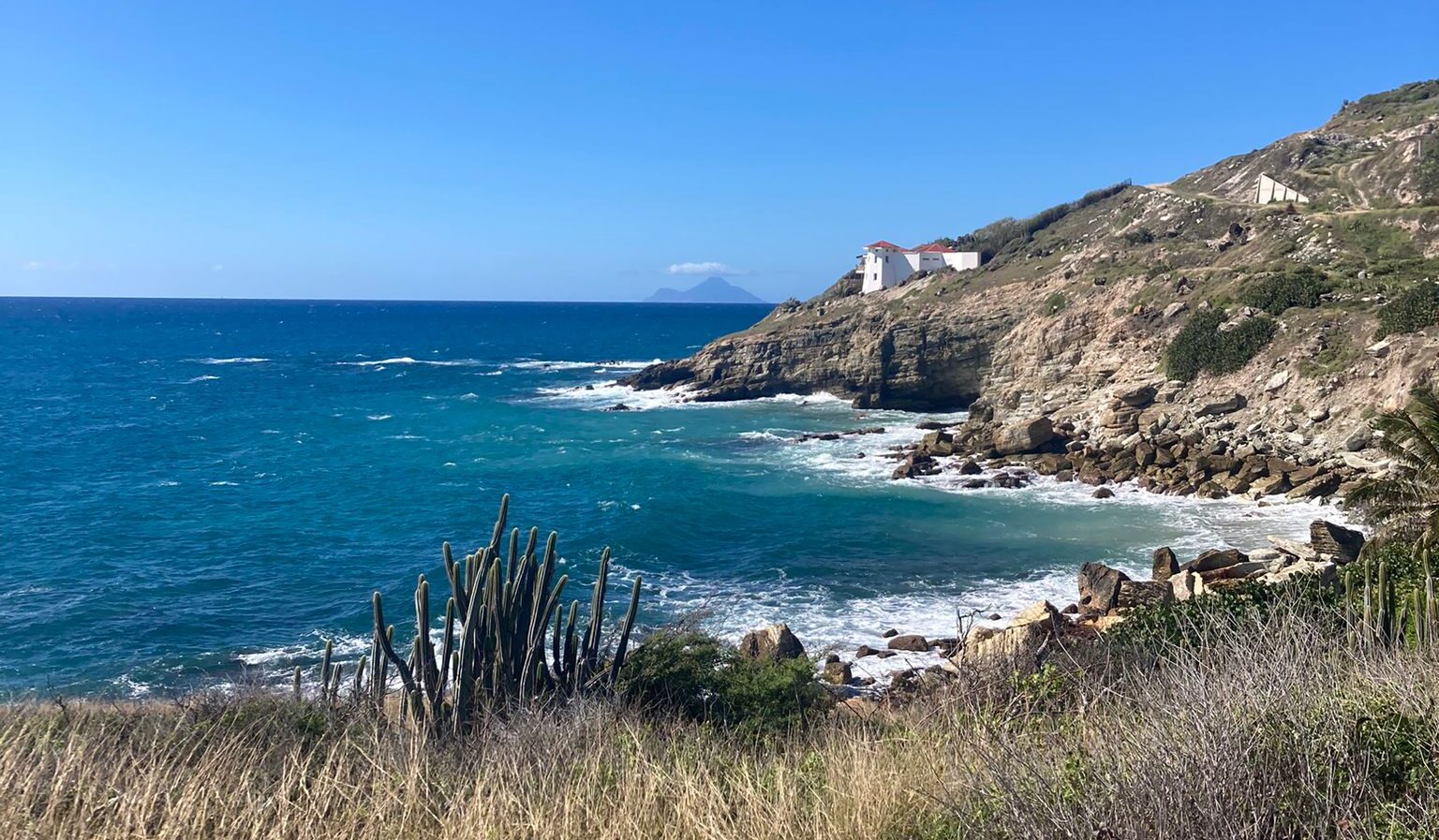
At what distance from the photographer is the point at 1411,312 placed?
35.0 metres

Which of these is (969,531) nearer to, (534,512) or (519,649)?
(534,512)

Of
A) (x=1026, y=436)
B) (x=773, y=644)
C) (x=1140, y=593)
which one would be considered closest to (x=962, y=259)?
(x=1026, y=436)

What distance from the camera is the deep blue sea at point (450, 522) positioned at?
75.5ft

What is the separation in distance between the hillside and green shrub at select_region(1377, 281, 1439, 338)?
0.28ft

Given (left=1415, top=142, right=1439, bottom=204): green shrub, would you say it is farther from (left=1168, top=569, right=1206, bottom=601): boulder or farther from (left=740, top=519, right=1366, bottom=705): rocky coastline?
(left=1168, top=569, right=1206, bottom=601): boulder

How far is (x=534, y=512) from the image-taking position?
33750 mm

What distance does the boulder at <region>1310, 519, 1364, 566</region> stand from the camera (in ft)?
77.5

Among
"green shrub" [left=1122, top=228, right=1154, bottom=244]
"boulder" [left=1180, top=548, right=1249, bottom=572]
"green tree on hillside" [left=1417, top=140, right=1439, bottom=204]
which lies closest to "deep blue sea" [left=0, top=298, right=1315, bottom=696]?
A: "boulder" [left=1180, top=548, right=1249, bottom=572]

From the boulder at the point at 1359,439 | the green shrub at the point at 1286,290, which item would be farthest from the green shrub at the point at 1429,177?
the boulder at the point at 1359,439

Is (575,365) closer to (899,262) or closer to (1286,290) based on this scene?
(899,262)

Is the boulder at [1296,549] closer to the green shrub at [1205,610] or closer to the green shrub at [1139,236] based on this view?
the green shrub at [1205,610]

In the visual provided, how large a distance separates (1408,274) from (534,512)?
1489 inches

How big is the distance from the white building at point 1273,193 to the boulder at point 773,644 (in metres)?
54.1

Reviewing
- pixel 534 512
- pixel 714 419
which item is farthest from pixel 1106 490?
pixel 714 419
